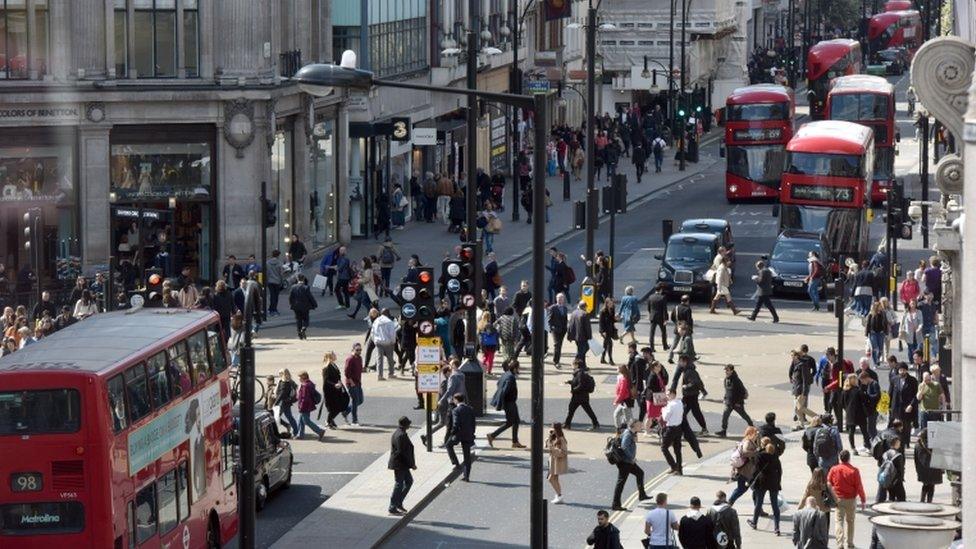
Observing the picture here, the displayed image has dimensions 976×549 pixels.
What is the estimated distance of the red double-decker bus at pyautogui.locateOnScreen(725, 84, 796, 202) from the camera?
237 ft

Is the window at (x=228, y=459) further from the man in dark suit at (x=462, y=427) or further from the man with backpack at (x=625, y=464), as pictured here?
the man with backpack at (x=625, y=464)

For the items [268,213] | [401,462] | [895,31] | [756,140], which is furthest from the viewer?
[895,31]

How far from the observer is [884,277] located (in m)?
51.4

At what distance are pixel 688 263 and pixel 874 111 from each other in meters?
23.3

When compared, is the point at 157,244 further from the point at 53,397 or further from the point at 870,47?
the point at 870,47

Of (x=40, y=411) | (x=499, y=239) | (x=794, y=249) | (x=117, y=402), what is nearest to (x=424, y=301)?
(x=117, y=402)

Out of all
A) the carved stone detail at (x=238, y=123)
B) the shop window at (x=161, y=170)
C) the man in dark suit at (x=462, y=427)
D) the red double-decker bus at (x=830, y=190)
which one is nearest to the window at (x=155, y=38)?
the carved stone detail at (x=238, y=123)

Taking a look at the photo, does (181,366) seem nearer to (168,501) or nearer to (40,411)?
(168,501)

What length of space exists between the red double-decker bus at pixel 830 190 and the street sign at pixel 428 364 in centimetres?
2566

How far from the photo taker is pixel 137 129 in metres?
53.6

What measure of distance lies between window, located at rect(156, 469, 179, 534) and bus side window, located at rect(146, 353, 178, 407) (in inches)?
36.9

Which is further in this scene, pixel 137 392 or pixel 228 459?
pixel 228 459

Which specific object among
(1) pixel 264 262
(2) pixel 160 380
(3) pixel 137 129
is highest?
(3) pixel 137 129

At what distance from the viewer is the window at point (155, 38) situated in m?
53.4
